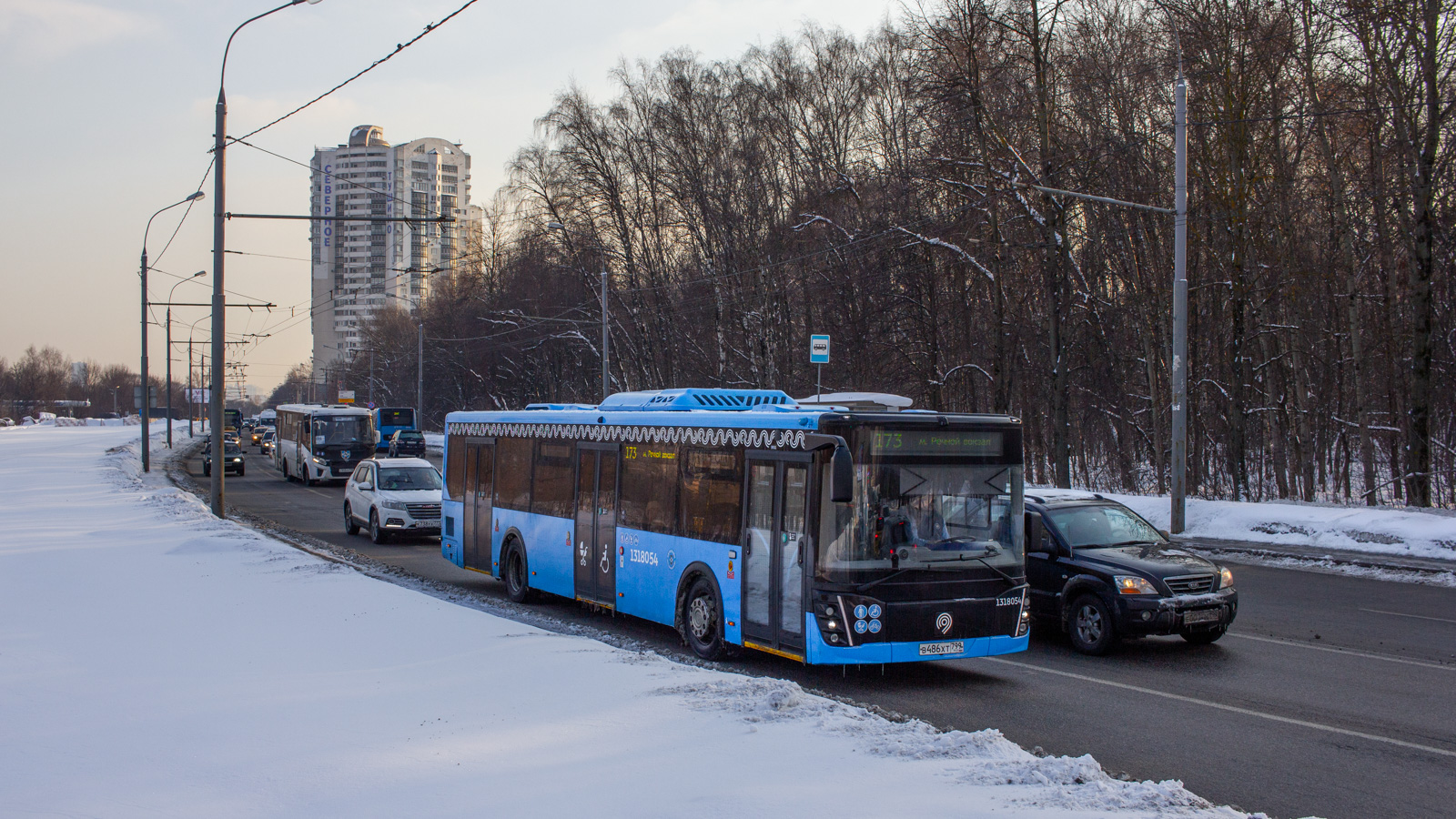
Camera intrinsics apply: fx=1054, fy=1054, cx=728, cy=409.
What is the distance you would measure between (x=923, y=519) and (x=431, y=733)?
14.5ft

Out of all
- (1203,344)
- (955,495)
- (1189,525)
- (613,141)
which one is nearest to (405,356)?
(613,141)

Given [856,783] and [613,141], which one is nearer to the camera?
[856,783]

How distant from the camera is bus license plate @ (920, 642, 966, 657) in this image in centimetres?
887

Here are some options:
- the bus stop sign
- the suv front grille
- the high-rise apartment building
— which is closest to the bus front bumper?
the suv front grille

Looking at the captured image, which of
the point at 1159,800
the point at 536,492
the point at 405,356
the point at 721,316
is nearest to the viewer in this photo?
the point at 1159,800

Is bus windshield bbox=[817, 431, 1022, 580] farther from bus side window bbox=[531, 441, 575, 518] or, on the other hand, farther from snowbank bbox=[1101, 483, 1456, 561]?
snowbank bbox=[1101, 483, 1456, 561]

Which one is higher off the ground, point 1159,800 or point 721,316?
point 721,316

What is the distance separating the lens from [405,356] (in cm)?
9019

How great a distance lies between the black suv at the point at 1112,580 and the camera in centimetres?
1028

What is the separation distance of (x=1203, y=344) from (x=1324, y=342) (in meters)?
3.08

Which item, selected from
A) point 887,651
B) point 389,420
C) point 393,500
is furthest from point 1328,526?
point 389,420

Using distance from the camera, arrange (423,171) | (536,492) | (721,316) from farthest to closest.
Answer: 1. (423,171)
2. (721,316)
3. (536,492)

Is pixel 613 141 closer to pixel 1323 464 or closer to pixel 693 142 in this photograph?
pixel 693 142

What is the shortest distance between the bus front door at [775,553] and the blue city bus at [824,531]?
0.01 meters
